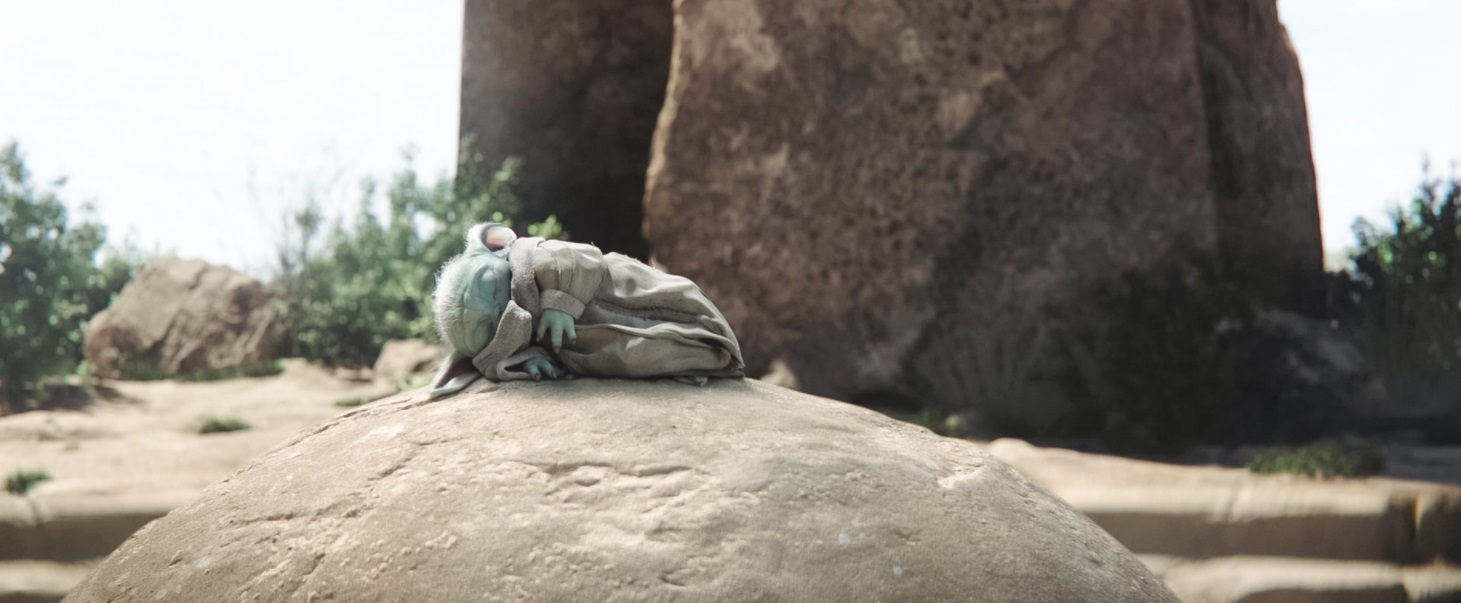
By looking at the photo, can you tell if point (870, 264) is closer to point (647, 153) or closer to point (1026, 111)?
point (1026, 111)

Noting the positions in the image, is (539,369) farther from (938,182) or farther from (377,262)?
A: (377,262)

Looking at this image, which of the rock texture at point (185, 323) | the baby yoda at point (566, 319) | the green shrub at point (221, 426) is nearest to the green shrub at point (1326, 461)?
the baby yoda at point (566, 319)

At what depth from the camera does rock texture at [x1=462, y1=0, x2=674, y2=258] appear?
10.5m

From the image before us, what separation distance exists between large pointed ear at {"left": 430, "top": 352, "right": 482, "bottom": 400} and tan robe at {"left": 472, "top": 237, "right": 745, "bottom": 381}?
0.05 metres

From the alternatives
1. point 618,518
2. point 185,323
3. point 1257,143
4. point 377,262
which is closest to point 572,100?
point 377,262

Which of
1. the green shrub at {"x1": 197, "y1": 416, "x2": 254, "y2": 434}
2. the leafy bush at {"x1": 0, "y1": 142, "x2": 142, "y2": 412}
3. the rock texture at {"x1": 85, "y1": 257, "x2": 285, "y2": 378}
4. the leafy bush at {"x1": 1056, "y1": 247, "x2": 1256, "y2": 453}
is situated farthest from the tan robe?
the rock texture at {"x1": 85, "y1": 257, "x2": 285, "y2": 378}

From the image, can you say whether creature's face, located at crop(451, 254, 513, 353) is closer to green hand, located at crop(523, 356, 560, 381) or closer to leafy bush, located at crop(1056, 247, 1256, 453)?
green hand, located at crop(523, 356, 560, 381)

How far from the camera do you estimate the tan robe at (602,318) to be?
2.58 m

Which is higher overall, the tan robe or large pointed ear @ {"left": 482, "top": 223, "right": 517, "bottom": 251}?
large pointed ear @ {"left": 482, "top": 223, "right": 517, "bottom": 251}

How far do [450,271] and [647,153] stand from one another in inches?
330

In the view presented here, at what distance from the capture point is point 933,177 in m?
8.05

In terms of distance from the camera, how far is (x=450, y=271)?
272cm

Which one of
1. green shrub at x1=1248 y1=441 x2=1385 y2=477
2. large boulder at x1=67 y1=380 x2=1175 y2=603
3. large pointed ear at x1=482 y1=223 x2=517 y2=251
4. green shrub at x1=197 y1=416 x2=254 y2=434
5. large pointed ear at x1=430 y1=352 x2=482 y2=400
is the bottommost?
green shrub at x1=197 y1=416 x2=254 y2=434

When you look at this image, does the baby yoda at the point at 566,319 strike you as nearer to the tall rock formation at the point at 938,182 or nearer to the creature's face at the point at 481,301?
the creature's face at the point at 481,301
